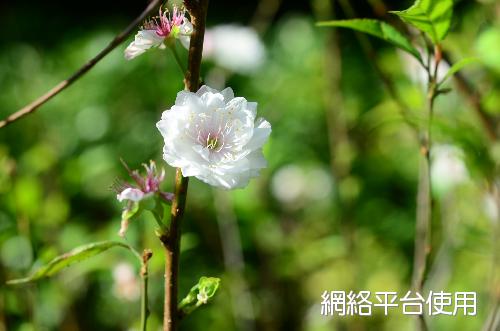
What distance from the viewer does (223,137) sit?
66cm

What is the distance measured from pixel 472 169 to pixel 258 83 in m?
1.68

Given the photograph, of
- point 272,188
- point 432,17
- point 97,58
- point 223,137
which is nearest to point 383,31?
point 432,17

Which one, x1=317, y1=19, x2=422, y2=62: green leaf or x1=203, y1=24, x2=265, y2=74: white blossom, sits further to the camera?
x1=203, y1=24, x2=265, y2=74: white blossom

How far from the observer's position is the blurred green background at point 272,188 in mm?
1208

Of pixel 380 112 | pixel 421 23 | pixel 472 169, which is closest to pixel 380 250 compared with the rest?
pixel 380 112

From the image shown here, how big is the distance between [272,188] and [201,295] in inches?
54.7

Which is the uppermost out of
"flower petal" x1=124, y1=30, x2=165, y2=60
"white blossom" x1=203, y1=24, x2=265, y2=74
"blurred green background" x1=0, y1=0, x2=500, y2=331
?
"white blossom" x1=203, y1=24, x2=265, y2=74

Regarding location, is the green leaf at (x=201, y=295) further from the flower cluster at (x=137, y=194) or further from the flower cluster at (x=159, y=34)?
the flower cluster at (x=159, y=34)

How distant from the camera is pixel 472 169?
0.97 metres

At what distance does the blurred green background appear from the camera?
1.21 meters

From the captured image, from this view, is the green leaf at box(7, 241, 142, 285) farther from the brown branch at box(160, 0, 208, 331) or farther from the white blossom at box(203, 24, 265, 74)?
the white blossom at box(203, 24, 265, 74)

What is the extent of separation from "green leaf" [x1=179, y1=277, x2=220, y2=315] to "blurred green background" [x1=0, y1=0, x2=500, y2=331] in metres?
0.35

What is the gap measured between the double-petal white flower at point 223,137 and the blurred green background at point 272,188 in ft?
1.08

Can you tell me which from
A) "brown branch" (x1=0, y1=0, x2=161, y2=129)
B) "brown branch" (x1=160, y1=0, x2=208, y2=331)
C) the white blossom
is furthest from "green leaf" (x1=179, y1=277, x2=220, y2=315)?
the white blossom
